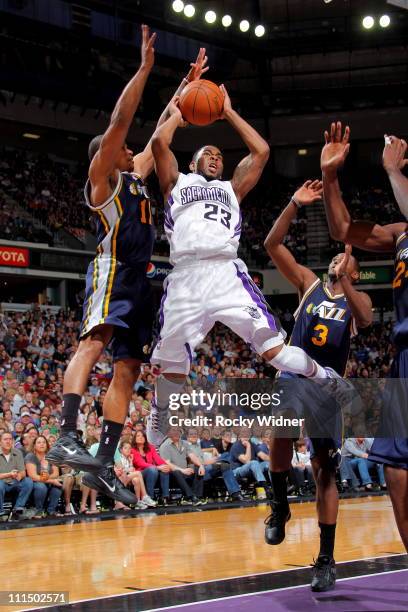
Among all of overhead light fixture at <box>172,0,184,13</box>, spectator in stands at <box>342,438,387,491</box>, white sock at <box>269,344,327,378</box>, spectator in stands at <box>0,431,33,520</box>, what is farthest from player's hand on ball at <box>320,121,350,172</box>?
overhead light fixture at <box>172,0,184,13</box>

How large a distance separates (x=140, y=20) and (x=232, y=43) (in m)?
2.87

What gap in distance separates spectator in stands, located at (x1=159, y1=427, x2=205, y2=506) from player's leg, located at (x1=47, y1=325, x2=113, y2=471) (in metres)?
7.41

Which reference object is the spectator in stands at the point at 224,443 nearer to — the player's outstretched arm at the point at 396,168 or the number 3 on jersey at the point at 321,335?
the number 3 on jersey at the point at 321,335

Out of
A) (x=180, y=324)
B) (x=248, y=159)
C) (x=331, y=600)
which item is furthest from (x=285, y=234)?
(x=331, y=600)

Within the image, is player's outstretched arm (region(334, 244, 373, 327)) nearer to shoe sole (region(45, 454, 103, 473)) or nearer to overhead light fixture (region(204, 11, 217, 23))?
shoe sole (region(45, 454, 103, 473))

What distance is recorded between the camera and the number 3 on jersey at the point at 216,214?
229 inches

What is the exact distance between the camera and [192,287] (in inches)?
223

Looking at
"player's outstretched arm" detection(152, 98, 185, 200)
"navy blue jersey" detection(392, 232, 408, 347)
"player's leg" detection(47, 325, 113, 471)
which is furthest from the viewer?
"player's outstretched arm" detection(152, 98, 185, 200)

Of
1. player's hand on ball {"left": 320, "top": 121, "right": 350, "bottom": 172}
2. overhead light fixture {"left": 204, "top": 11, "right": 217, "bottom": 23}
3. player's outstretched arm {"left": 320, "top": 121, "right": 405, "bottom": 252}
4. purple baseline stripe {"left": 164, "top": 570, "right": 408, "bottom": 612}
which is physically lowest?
purple baseline stripe {"left": 164, "top": 570, "right": 408, "bottom": 612}

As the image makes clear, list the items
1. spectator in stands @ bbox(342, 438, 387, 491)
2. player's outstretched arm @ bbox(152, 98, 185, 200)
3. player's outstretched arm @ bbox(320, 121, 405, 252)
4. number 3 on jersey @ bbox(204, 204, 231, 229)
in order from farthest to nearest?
spectator in stands @ bbox(342, 438, 387, 491), number 3 on jersey @ bbox(204, 204, 231, 229), player's outstretched arm @ bbox(152, 98, 185, 200), player's outstretched arm @ bbox(320, 121, 405, 252)

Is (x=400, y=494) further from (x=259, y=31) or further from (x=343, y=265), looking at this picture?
(x=259, y=31)

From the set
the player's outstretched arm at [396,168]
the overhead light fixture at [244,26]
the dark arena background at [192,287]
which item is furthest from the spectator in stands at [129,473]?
the overhead light fixture at [244,26]

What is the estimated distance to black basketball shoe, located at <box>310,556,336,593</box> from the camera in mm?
6707

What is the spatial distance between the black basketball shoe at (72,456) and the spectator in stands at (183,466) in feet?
24.6
